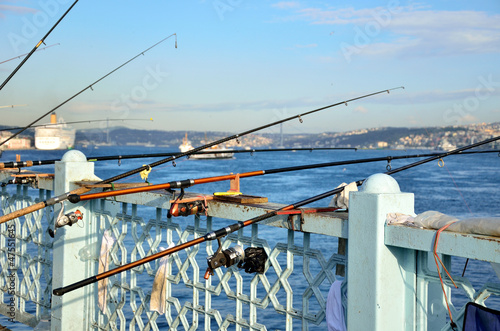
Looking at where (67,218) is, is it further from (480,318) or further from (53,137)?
(53,137)

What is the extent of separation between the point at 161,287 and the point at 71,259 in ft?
3.90

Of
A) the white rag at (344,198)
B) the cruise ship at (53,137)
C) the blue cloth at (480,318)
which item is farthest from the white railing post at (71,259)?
the cruise ship at (53,137)

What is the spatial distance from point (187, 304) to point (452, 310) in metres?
1.93

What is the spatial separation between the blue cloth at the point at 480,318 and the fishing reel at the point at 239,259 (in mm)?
1287

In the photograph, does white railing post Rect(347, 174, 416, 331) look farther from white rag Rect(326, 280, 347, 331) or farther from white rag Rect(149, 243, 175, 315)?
white rag Rect(149, 243, 175, 315)

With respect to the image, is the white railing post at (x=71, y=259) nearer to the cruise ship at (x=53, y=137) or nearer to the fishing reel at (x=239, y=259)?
the fishing reel at (x=239, y=259)

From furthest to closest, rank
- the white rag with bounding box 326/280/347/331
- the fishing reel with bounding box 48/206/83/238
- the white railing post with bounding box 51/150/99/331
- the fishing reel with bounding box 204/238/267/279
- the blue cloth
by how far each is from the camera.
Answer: the white railing post with bounding box 51/150/99/331 < the fishing reel with bounding box 48/206/83/238 < the fishing reel with bounding box 204/238/267/279 < the white rag with bounding box 326/280/347/331 < the blue cloth

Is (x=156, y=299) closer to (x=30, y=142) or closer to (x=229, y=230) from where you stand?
(x=229, y=230)

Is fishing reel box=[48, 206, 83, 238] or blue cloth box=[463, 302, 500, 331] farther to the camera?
fishing reel box=[48, 206, 83, 238]

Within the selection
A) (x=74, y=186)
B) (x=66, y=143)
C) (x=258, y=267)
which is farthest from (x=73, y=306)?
(x=66, y=143)

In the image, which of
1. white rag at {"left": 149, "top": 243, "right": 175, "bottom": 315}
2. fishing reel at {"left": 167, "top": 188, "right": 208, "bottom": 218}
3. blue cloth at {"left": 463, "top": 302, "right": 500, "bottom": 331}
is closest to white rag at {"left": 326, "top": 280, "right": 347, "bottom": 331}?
blue cloth at {"left": 463, "top": 302, "right": 500, "bottom": 331}

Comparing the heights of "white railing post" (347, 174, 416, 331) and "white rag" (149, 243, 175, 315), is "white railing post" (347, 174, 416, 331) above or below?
above

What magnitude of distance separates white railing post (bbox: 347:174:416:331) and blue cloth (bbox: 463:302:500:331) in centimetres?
40

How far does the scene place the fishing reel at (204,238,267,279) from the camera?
3.49 metres
